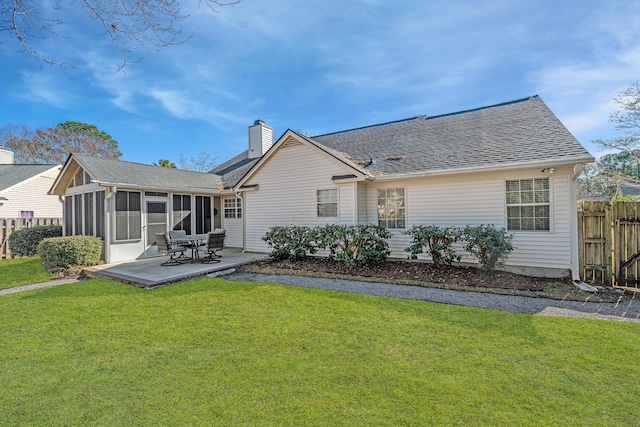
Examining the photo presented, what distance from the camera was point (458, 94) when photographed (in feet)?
48.8

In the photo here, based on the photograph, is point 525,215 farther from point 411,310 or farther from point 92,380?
point 92,380

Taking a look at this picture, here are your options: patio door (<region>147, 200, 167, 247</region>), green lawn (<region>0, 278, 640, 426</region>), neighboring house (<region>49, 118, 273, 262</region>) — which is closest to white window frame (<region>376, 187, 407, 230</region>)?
green lawn (<region>0, 278, 640, 426</region>)

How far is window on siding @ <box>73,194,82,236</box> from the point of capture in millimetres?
11812

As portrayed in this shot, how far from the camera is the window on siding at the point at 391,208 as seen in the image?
373 inches

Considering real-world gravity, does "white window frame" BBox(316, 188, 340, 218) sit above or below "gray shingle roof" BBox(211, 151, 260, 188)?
below

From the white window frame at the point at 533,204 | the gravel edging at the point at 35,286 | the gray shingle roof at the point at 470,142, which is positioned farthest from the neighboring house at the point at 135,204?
the white window frame at the point at 533,204

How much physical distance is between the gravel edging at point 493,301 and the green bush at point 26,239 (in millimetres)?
11943

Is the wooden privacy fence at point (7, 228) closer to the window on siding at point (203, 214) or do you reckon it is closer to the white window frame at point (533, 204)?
the window on siding at point (203, 214)

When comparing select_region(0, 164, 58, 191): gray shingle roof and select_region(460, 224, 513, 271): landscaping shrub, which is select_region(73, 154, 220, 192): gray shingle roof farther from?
select_region(0, 164, 58, 191): gray shingle roof

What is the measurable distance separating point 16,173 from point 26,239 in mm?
10148

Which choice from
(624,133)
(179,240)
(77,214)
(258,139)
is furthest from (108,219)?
(624,133)

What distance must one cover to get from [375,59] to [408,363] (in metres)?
11.5

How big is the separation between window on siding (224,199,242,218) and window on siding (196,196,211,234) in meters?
0.87

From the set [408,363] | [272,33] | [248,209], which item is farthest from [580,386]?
[248,209]
